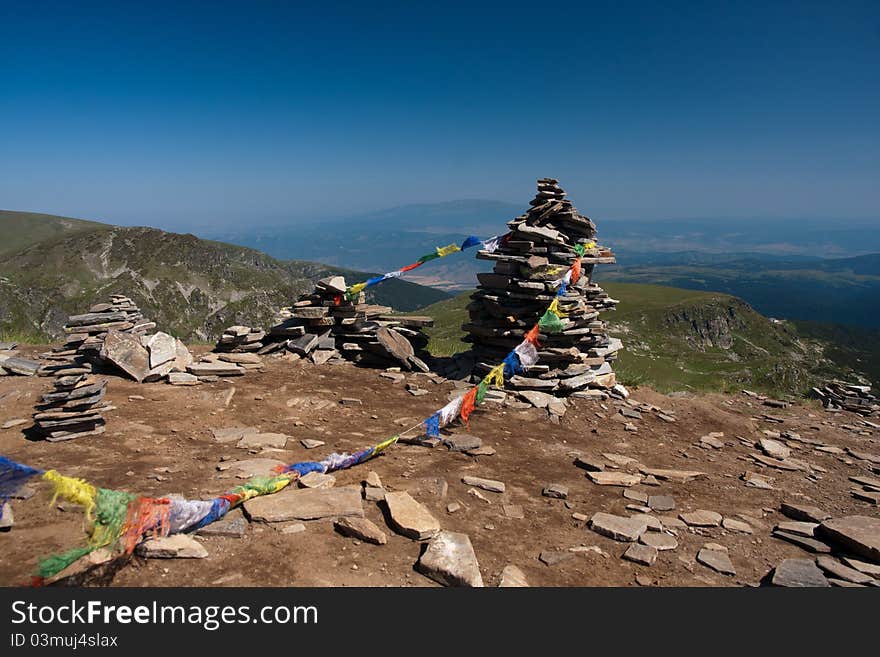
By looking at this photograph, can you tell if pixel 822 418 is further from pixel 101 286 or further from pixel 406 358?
pixel 101 286

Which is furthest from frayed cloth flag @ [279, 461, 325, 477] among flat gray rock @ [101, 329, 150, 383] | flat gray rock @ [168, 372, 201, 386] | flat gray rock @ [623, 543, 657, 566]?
flat gray rock @ [101, 329, 150, 383]

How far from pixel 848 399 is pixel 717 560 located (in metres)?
14.8

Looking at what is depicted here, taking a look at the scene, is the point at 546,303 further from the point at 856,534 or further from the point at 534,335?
the point at 856,534

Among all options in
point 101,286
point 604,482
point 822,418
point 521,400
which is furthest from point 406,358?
point 101,286

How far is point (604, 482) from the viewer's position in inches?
351

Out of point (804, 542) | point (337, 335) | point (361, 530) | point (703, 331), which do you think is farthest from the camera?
point (703, 331)

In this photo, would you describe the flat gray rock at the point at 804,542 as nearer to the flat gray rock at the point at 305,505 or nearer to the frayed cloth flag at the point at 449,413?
the frayed cloth flag at the point at 449,413

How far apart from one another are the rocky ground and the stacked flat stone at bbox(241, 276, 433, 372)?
5.10ft

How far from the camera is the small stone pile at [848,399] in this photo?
1612cm

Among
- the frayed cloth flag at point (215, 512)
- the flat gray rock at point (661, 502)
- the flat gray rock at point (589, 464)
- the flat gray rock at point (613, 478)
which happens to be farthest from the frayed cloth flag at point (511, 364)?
the frayed cloth flag at point (215, 512)

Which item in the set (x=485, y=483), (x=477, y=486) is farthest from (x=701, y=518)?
(x=477, y=486)

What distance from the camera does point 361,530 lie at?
246 inches

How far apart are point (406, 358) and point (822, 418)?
1280 cm

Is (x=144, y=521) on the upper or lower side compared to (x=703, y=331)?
upper
